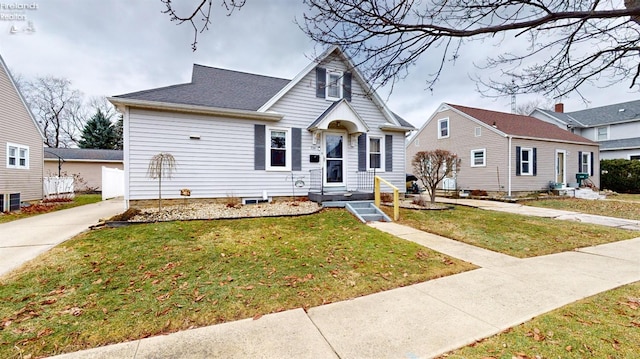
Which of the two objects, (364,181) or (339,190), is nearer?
(339,190)

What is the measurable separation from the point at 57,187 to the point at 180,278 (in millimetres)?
17376

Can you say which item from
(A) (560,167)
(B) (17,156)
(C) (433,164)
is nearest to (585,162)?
(A) (560,167)

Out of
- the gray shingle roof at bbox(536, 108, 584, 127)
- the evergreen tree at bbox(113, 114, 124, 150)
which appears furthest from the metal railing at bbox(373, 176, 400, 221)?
the evergreen tree at bbox(113, 114, 124, 150)

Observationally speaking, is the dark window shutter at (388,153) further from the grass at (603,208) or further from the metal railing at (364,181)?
the grass at (603,208)

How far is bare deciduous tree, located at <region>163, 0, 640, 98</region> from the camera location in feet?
13.0

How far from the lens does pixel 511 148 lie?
15.8m

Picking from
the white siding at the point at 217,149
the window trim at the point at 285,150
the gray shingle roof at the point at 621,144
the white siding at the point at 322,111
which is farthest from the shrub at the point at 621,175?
the window trim at the point at 285,150

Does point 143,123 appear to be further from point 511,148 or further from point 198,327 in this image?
point 511,148

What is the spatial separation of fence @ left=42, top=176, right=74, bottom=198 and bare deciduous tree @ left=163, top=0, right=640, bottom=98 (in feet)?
57.7

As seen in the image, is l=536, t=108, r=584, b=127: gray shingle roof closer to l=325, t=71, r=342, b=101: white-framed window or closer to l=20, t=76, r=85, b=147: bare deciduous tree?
l=325, t=71, r=342, b=101: white-framed window

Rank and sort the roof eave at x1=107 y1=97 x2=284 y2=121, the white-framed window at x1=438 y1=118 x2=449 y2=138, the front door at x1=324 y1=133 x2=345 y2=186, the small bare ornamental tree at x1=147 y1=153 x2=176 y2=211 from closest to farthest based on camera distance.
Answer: the roof eave at x1=107 y1=97 x2=284 y2=121 < the small bare ornamental tree at x1=147 y1=153 x2=176 y2=211 < the front door at x1=324 y1=133 x2=345 y2=186 < the white-framed window at x1=438 y1=118 x2=449 y2=138

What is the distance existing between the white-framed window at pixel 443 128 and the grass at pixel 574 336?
17920 millimetres

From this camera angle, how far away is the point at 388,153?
1198 centimetres

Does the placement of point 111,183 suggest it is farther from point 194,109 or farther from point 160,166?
point 194,109
